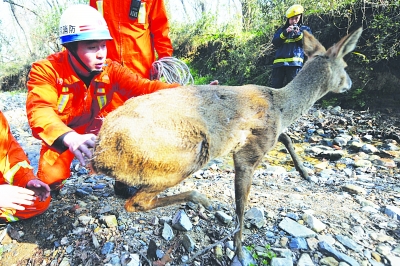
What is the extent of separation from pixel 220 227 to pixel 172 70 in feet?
7.29

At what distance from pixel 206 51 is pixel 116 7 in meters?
10.6

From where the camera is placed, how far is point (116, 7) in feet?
13.7

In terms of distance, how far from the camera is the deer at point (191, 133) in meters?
2.40

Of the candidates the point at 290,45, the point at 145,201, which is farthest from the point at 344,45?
the point at 290,45

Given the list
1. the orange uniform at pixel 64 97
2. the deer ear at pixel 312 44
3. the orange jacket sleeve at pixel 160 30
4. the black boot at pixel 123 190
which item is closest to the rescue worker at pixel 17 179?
the orange uniform at pixel 64 97

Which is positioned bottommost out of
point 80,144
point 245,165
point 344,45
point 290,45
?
point 245,165

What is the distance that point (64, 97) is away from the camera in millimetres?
3322

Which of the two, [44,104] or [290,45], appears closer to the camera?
[44,104]

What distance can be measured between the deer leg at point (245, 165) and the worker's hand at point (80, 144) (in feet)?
4.71

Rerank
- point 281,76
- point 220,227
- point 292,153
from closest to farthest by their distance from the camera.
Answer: point 220,227 → point 292,153 → point 281,76

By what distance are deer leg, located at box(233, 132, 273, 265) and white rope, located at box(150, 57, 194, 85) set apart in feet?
4.78

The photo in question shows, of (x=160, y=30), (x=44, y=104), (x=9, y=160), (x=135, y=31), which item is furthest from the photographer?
(x=160, y=30)

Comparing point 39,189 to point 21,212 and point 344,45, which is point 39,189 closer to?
point 21,212

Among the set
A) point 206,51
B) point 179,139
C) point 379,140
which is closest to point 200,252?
point 179,139
